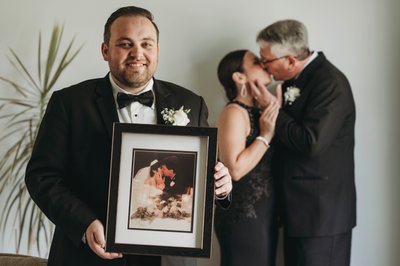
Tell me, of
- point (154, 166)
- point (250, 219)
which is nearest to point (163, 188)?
point (154, 166)

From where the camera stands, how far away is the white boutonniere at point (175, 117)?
5.43 ft

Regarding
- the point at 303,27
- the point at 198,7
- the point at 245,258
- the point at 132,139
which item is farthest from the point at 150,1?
the point at 132,139

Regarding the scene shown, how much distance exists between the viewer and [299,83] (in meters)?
2.79

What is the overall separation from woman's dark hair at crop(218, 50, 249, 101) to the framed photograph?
1380 millimetres

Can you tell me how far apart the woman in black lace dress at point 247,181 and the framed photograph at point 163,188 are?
1.16m

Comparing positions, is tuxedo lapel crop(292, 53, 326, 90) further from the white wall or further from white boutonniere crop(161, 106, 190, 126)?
white boutonniere crop(161, 106, 190, 126)

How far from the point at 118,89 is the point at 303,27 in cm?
138

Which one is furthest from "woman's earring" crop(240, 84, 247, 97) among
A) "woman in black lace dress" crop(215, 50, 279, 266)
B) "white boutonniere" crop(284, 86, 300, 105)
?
"white boutonniere" crop(284, 86, 300, 105)

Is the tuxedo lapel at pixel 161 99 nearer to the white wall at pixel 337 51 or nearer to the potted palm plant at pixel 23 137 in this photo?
the white wall at pixel 337 51

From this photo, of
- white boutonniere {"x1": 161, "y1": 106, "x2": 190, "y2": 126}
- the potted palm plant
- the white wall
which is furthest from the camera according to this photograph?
the potted palm plant

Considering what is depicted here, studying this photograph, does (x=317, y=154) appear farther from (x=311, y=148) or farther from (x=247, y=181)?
(x=247, y=181)

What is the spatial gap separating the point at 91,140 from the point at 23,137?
5.42 feet

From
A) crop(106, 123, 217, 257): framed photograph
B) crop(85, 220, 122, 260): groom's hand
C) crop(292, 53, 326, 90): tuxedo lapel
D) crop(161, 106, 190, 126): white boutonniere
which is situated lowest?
crop(85, 220, 122, 260): groom's hand

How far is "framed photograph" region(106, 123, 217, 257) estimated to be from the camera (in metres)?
1.53
